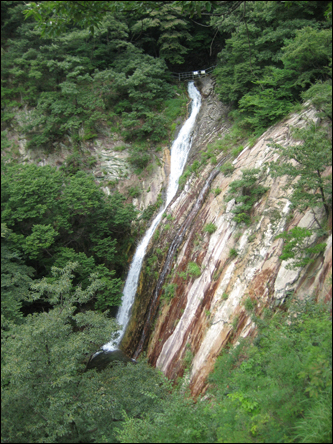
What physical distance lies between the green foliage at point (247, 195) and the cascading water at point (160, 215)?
248 inches

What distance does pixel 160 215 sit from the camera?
16.2m

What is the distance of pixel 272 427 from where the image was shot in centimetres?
470

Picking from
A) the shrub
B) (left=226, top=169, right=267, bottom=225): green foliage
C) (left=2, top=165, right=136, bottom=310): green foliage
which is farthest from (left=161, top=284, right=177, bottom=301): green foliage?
the shrub

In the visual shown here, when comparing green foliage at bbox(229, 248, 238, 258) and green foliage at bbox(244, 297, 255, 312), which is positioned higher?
green foliage at bbox(229, 248, 238, 258)

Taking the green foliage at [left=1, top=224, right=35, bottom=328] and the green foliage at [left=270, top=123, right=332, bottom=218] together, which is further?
the green foliage at [left=1, top=224, right=35, bottom=328]

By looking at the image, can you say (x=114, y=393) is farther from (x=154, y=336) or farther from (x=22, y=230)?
(x=22, y=230)

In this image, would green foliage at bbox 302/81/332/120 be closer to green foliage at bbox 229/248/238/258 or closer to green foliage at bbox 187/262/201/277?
green foliage at bbox 229/248/238/258

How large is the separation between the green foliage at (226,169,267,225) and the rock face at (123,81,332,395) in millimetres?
222

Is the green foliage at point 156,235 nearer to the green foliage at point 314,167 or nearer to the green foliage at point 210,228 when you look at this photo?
the green foliage at point 210,228

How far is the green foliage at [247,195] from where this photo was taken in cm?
988

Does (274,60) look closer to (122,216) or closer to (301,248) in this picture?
(301,248)

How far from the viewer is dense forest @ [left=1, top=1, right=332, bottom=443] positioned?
5422 millimetres

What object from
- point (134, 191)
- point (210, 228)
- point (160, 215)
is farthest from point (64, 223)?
point (210, 228)

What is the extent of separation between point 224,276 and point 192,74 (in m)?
18.2
